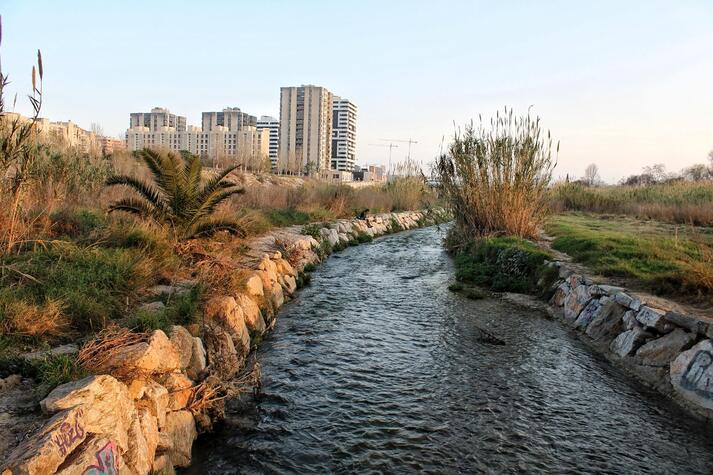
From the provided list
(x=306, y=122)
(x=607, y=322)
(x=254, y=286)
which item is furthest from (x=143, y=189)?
(x=306, y=122)

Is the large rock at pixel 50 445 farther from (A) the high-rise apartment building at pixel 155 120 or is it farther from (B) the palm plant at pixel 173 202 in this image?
(A) the high-rise apartment building at pixel 155 120

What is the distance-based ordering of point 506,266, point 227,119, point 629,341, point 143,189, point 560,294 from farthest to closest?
point 227,119, point 506,266, point 143,189, point 560,294, point 629,341

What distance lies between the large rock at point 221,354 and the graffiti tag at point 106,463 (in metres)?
2.06

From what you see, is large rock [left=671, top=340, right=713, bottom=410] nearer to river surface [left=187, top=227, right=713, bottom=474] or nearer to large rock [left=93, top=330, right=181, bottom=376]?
river surface [left=187, top=227, right=713, bottom=474]

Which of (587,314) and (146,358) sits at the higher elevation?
(146,358)

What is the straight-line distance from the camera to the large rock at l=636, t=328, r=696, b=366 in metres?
6.15

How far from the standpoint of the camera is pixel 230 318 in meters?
6.78

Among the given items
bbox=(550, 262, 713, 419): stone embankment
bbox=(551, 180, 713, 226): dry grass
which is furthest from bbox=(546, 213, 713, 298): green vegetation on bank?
bbox=(551, 180, 713, 226): dry grass

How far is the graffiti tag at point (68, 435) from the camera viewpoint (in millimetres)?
3020

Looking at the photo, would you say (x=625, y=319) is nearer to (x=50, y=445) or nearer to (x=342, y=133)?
(x=50, y=445)

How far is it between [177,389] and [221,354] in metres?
1.13

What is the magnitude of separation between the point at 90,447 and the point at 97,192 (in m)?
12.8

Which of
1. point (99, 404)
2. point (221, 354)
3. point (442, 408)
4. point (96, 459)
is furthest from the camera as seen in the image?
point (221, 354)

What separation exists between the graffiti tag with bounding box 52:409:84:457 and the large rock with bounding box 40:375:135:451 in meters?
0.07
